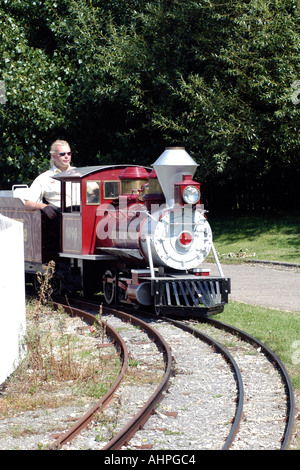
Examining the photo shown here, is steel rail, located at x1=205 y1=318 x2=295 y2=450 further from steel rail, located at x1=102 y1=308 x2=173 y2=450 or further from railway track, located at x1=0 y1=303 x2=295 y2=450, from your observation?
steel rail, located at x1=102 y1=308 x2=173 y2=450

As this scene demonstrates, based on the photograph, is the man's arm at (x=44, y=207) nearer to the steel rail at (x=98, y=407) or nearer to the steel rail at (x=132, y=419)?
the steel rail at (x=98, y=407)

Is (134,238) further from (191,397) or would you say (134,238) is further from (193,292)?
(191,397)

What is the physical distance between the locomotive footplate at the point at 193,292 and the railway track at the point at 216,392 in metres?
0.25

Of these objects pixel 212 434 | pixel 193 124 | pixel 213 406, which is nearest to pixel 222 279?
pixel 213 406

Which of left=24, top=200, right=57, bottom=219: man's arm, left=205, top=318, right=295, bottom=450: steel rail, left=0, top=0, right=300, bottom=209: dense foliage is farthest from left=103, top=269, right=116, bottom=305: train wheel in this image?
left=0, top=0, right=300, bottom=209: dense foliage

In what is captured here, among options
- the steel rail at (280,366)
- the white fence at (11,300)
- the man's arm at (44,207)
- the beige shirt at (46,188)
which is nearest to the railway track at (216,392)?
the steel rail at (280,366)

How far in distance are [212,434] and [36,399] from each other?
1999 millimetres

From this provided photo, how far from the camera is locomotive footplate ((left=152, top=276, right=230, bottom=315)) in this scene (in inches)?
435

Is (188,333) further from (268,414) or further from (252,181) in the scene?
(252,181)

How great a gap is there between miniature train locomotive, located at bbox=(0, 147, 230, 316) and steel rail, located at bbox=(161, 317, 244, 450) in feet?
2.08

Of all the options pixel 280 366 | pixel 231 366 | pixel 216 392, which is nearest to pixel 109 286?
pixel 231 366

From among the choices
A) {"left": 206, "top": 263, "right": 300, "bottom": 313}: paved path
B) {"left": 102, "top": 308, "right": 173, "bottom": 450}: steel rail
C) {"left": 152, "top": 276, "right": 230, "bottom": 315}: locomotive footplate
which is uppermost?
{"left": 152, "top": 276, "right": 230, "bottom": 315}: locomotive footplate

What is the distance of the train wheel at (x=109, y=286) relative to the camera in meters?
12.8

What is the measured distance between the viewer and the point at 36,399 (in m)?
7.24
